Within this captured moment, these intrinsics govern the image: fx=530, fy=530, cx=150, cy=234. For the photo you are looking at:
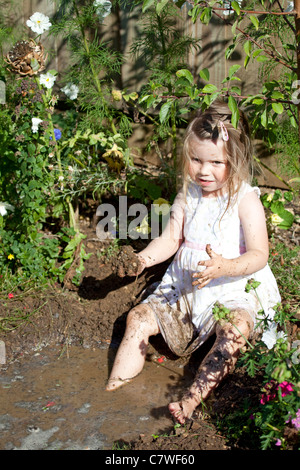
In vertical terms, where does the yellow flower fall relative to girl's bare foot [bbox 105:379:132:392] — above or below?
above

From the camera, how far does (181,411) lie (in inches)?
82.4

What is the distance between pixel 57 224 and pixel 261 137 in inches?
57.1

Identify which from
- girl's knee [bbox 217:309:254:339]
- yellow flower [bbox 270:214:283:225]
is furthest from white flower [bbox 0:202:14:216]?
yellow flower [bbox 270:214:283:225]

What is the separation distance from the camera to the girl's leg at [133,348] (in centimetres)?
243

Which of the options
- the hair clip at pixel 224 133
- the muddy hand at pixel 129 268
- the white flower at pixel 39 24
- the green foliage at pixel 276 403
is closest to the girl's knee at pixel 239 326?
the green foliage at pixel 276 403

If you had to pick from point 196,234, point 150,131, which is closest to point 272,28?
point 150,131

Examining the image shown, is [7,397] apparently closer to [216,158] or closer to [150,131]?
[216,158]

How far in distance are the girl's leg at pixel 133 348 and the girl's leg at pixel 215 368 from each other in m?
0.35

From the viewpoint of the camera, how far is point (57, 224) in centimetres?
340

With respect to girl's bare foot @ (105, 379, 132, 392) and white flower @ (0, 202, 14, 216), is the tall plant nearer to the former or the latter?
white flower @ (0, 202, 14, 216)

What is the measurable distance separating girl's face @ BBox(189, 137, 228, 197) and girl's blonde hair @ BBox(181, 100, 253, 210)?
0.02m

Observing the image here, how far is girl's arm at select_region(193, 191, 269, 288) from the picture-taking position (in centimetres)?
227

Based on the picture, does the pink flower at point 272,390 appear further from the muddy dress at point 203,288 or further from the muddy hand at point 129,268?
the muddy hand at point 129,268

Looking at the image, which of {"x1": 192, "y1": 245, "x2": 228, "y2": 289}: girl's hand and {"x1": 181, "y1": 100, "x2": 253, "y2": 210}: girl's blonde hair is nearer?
{"x1": 192, "y1": 245, "x2": 228, "y2": 289}: girl's hand
